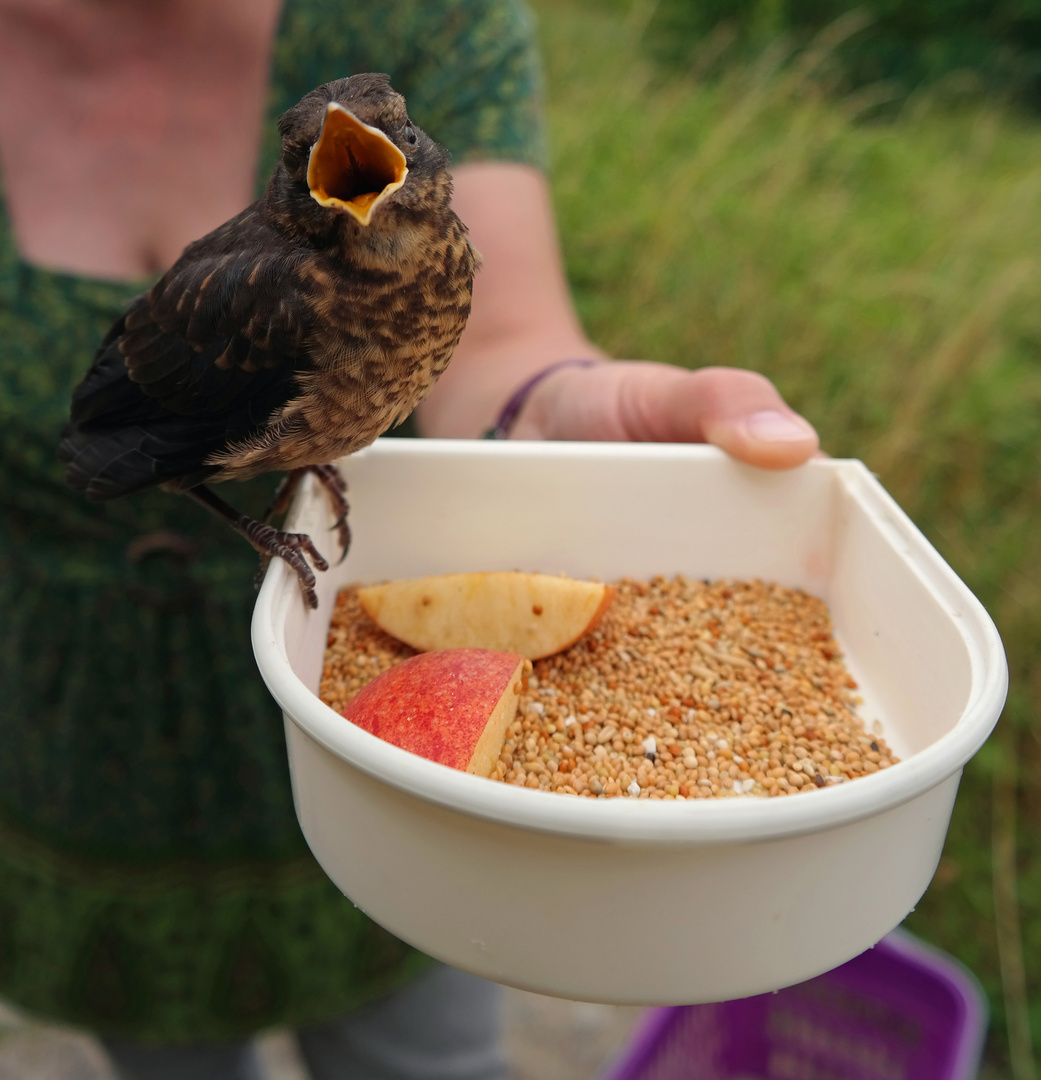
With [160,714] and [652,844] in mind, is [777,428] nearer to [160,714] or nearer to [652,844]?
[652,844]

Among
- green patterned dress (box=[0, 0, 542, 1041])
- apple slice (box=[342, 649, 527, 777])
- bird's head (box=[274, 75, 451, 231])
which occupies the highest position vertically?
bird's head (box=[274, 75, 451, 231])

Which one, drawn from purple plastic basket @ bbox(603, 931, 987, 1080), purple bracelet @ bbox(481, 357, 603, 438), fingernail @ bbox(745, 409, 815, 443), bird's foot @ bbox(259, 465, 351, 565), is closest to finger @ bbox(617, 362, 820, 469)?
fingernail @ bbox(745, 409, 815, 443)

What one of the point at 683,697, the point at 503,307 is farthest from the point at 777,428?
the point at 503,307

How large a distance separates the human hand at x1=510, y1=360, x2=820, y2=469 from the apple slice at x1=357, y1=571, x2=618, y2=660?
309mm

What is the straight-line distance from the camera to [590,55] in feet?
20.5

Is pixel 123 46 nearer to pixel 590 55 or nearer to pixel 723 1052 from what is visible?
pixel 723 1052

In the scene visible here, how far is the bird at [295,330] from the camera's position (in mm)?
980

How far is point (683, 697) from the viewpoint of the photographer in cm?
126

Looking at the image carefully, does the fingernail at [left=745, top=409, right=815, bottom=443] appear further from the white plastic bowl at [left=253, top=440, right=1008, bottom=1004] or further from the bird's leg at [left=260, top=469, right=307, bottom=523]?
the bird's leg at [left=260, top=469, right=307, bottom=523]

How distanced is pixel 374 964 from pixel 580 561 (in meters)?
1.21

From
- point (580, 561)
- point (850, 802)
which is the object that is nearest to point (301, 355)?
point (580, 561)

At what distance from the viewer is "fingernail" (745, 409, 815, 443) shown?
136 cm

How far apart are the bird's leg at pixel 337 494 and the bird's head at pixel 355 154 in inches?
16.4

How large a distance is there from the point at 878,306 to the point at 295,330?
3.35 metres
